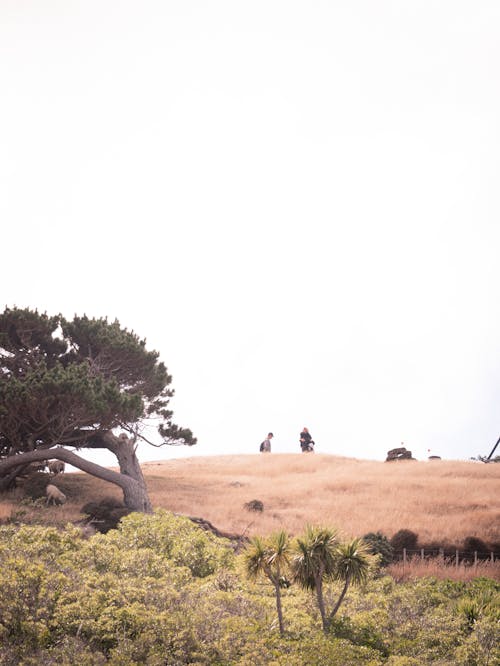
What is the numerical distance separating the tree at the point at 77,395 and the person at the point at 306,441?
2825 cm

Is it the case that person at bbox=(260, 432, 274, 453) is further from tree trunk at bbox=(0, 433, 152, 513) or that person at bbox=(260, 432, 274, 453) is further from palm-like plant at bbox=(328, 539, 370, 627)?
palm-like plant at bbox=(328, 539, 370, 627)

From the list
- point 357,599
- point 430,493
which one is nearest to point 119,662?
point 357,599

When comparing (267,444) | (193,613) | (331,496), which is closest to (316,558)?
(193,613)

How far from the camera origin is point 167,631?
1314 centimetres

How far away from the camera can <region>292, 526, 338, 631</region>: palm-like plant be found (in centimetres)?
1700

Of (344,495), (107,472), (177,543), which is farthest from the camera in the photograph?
(344,495)

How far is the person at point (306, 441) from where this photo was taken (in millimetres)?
64250

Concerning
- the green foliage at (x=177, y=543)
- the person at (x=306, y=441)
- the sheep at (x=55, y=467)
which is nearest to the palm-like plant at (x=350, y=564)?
the green foliage at (x=177, y=543)

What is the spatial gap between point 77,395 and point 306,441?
3841cm

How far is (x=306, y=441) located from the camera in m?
64.8

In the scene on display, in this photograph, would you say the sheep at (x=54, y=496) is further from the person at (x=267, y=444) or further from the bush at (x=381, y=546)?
the person at (x=267, y=444)

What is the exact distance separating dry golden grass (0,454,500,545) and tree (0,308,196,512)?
2.88 metres

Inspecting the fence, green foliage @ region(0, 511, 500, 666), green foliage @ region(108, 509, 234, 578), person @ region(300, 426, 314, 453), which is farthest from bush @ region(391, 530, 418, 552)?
person @ region(300, 426, 314, 453)

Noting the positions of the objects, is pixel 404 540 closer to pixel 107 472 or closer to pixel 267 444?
pixel 107 472
